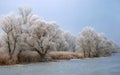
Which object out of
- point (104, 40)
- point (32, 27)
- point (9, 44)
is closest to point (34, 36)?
point (32, 27)

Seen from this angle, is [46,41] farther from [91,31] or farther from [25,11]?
[91,31]

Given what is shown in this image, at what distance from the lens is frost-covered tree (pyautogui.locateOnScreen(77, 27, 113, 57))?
56.9 meters

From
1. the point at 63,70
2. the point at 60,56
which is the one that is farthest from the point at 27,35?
the point at 63,70

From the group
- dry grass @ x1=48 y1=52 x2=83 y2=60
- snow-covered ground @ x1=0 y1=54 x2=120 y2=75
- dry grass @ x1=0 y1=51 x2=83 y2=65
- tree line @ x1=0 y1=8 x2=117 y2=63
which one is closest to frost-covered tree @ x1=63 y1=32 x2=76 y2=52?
dry grass @ x1=0 y1=51 x2=83 y2=65

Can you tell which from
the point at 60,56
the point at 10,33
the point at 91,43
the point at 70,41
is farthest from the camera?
the point at 70,41

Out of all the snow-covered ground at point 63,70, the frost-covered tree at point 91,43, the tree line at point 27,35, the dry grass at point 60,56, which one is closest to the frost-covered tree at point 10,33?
the tree line at point 27,35

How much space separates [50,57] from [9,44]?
7435 millimetres

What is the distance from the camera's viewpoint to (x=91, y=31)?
5775cm

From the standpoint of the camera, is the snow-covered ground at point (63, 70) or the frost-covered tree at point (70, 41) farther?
the frost-covered tree at point (70, 41)

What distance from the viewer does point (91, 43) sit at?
57188mm

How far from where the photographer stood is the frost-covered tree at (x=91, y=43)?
56.9m

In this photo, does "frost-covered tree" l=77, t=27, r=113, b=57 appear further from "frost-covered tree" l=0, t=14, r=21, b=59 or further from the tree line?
"frost-covered tree" l=0, t=14, r=21, b=59

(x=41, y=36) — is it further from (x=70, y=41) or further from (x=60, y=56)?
(x=70, y=41)

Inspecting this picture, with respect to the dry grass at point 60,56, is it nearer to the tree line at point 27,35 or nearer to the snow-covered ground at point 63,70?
the tree line at point 27,35
